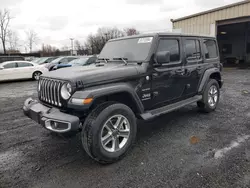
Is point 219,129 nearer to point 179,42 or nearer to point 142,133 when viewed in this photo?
point 142,133

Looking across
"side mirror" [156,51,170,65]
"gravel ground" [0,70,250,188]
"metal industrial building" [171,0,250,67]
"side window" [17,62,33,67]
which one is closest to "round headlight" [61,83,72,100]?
"gravel ground" [0,70,250,188]

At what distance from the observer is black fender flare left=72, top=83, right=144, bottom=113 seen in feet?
8.49

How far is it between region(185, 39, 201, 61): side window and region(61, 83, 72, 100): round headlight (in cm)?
271

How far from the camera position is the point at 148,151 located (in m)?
3.19

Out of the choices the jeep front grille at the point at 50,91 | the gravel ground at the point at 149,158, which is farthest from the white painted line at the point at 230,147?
the jeep front grille at the point at 50,91

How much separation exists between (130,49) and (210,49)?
249cm

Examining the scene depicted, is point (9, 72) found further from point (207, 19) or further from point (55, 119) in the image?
point (207, 19)

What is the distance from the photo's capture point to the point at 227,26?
18.8 m

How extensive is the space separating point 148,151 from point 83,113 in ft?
4.12

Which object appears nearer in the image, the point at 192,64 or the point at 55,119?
the point at 55,119

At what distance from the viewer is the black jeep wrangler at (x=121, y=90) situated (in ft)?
8.65

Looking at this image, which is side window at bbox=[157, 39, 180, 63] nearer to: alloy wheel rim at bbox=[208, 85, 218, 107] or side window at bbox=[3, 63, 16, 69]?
alloy wheel rim at bbox=[208, 85, 218, 107]

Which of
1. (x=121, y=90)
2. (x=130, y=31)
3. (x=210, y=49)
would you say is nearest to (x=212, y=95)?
(x=210, y=49)

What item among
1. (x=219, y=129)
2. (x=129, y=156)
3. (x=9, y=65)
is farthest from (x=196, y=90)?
(x=9, y=65)
